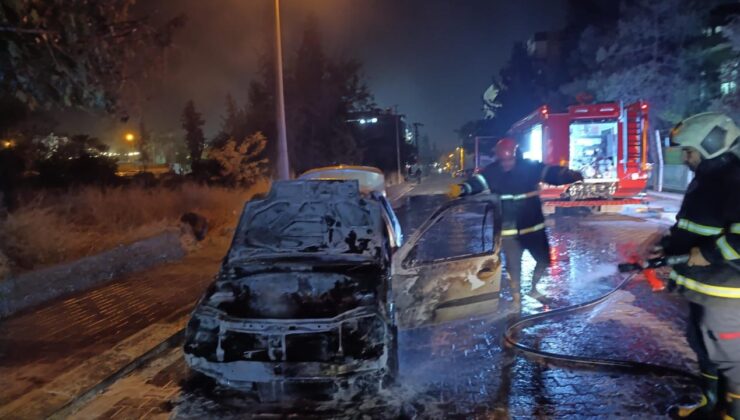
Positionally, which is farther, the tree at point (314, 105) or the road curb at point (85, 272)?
the tree at point (314, 105)

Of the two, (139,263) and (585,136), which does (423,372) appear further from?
(585,136)

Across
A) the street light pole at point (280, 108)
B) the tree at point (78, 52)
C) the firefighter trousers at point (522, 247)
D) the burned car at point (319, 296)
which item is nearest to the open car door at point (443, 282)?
the burned car at point (319, 296)

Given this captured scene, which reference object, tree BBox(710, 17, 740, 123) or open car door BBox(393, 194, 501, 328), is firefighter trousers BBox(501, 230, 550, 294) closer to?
open car door BBox(393, 194, 501, 328)

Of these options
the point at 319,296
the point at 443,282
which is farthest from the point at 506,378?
the point at 319,296

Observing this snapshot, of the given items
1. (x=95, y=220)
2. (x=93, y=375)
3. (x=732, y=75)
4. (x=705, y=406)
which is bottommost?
(x=93, y=375)

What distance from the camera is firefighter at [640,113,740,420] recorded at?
3146 mm

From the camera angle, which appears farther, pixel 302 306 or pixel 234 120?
pixel 234 120

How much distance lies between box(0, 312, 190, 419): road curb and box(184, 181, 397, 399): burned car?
3.82 feet

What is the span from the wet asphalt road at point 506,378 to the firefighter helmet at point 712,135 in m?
1.90

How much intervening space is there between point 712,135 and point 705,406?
1.76 metres

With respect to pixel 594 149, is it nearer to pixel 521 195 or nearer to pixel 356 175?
pixel 356 175

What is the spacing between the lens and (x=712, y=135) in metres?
3.38

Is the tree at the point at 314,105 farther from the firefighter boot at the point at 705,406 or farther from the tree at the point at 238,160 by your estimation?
the firefighter boot at the point at 705,406

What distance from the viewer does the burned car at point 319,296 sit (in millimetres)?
3963
